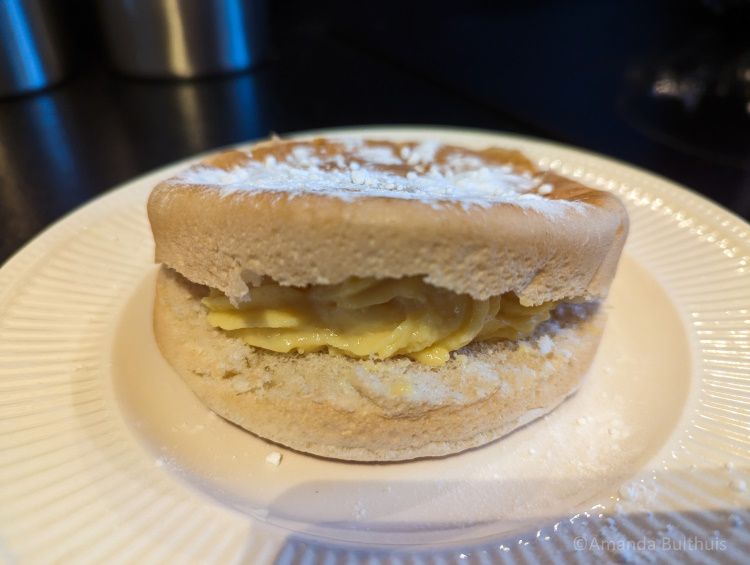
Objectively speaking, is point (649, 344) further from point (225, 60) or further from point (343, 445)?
point (225, 60)

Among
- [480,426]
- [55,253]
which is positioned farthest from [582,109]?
[55,253]

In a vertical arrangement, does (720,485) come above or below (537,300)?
below

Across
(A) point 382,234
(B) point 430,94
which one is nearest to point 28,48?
(B) point 430,94

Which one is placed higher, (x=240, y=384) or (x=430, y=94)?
(x=240, y=384)

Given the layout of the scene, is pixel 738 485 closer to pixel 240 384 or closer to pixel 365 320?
pixel 365 320

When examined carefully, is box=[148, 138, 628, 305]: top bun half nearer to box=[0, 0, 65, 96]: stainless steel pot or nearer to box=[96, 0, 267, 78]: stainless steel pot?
box=[96, 0, 267, 78]: stainless steel pot

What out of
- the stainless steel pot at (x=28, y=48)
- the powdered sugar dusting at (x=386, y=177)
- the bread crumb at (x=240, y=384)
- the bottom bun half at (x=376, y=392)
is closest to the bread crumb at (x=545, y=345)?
the bottom bun half at (x=376, y=392)

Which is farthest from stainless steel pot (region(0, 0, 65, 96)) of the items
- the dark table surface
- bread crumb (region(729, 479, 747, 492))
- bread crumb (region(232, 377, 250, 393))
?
bread crumb (region(729, 479, 747, 492))
